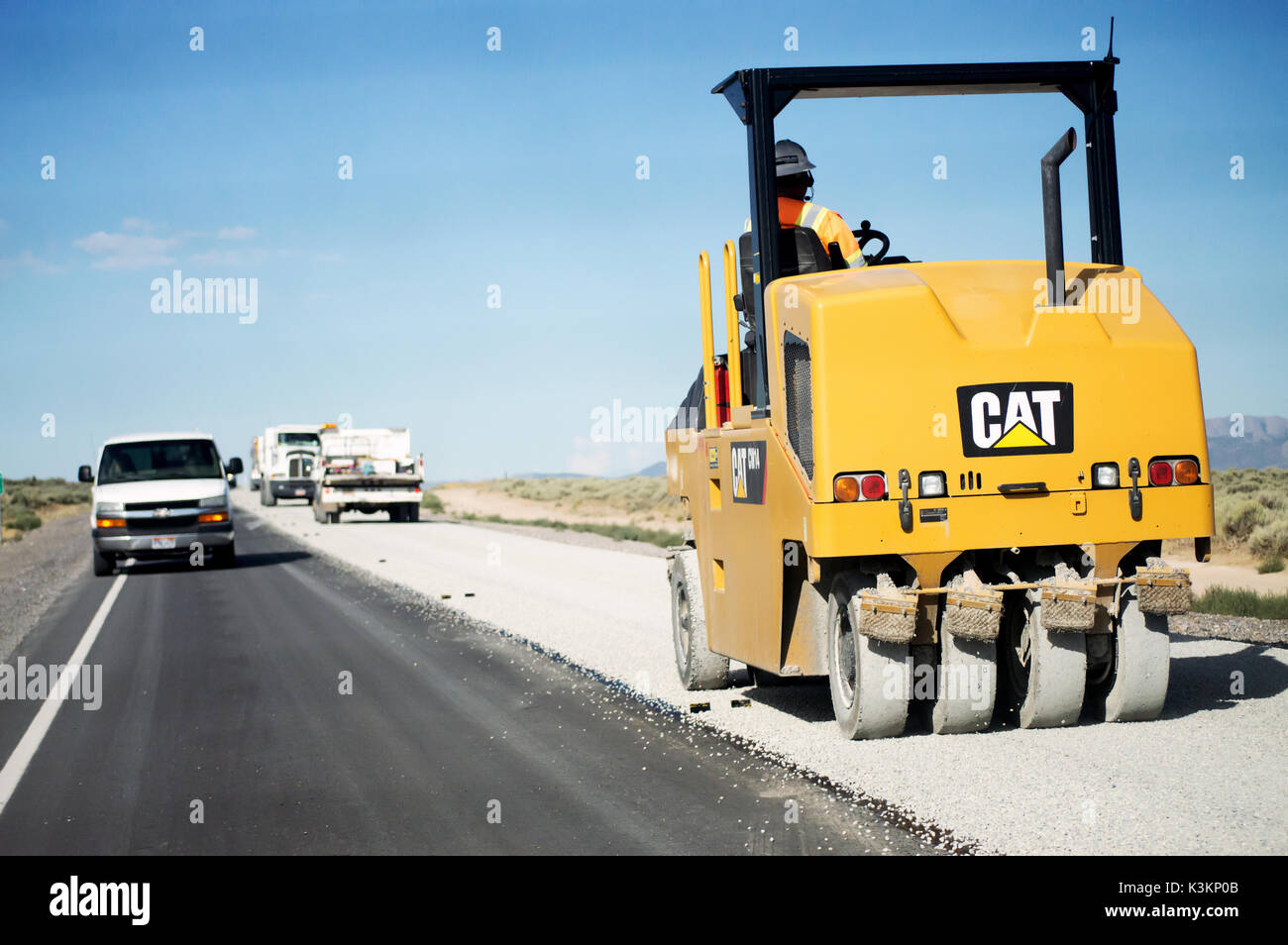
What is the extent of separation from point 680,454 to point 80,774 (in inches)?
185

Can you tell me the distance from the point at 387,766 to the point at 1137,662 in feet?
14.3

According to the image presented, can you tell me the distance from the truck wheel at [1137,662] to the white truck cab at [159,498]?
18.8 metres

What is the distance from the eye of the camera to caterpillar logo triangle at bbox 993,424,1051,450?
273 inches

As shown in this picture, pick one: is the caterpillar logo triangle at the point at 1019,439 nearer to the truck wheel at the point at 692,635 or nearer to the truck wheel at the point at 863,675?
the truck wheel at the point at 863,675

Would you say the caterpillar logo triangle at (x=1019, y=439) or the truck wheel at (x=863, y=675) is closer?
the caterpillar logo triangle at (x=1019, y=439)

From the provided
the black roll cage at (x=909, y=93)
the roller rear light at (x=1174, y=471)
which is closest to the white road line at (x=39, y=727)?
the black roll cage at (x=909, y=93)

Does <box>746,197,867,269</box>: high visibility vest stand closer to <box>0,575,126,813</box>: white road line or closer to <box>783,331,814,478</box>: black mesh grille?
<box>783,331,814,478</box>: black mesh grille

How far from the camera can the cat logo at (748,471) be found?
25.6 feet

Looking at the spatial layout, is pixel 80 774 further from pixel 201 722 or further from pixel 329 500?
pixel 329 500

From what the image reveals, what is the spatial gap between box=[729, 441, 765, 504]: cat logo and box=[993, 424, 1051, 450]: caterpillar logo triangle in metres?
1.43

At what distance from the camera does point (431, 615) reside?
15883 mm

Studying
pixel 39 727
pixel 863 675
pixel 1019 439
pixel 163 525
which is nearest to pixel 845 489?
pixel 1019 439
